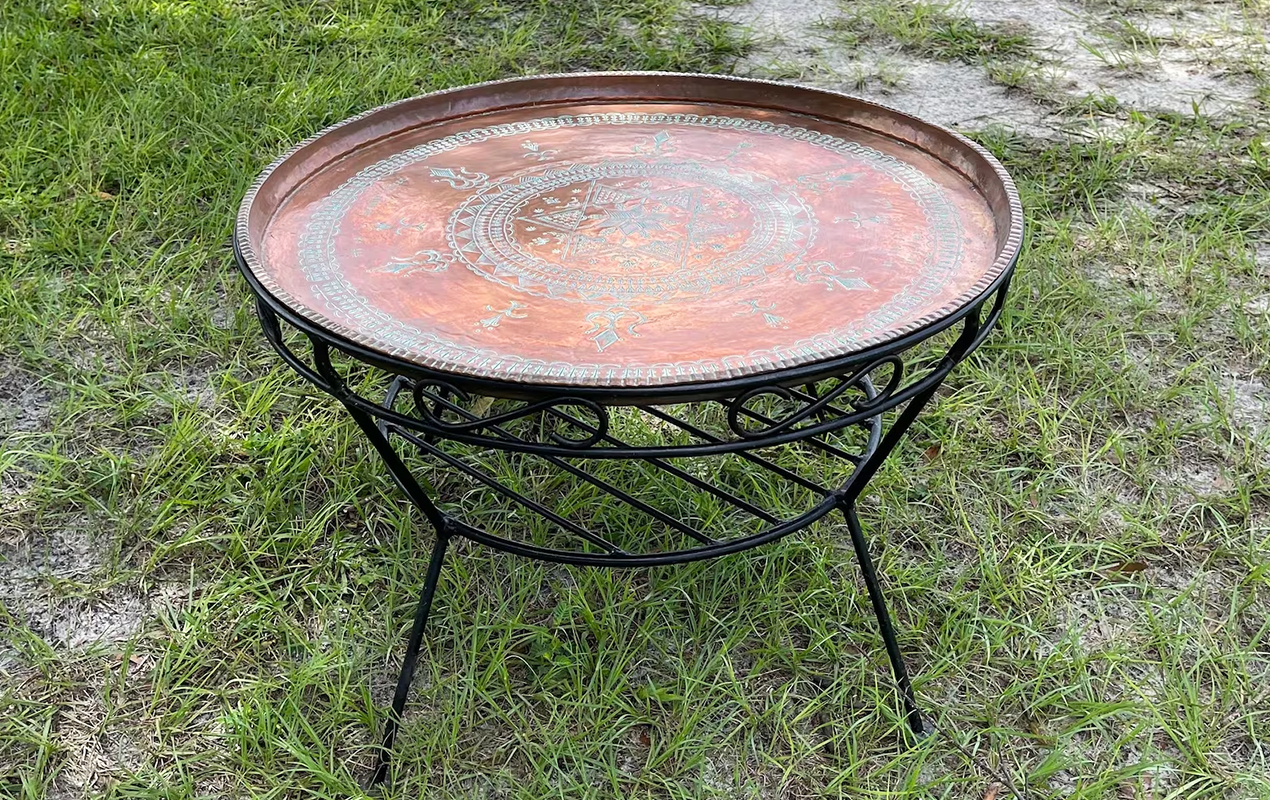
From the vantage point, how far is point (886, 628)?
6.18 ft

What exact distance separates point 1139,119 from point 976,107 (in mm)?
567

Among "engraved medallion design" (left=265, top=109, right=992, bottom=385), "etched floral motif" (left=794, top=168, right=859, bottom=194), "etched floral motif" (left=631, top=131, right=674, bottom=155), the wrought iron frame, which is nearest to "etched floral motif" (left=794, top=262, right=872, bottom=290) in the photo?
"engraved medallion design" (left=265, top=109, right=992, bottom=385)

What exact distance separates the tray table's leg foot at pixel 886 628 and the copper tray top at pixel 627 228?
51 cm

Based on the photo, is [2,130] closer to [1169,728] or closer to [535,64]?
[535,64]

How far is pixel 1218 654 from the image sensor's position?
1988 mm

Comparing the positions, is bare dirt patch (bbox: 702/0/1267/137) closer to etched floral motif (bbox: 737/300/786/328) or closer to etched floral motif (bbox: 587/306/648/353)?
etched floral motif (bbox: 737/300/786/328)

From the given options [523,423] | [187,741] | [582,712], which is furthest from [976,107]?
[187,741]

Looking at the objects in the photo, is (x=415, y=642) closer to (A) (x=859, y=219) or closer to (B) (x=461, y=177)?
(B) (x=461, y=177)

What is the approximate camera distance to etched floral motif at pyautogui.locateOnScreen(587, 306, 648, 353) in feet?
4.86

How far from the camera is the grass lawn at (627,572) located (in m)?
1.83

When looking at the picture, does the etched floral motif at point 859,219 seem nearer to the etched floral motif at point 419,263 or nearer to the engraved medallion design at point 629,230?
the engraved medallion design at point 629,230

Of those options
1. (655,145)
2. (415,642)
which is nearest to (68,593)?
(415,642)

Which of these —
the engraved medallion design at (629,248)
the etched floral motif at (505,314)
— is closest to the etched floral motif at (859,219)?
the engraved medallion design at (629,248)

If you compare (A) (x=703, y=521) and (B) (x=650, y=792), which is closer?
(B) (x=650, y=792)
